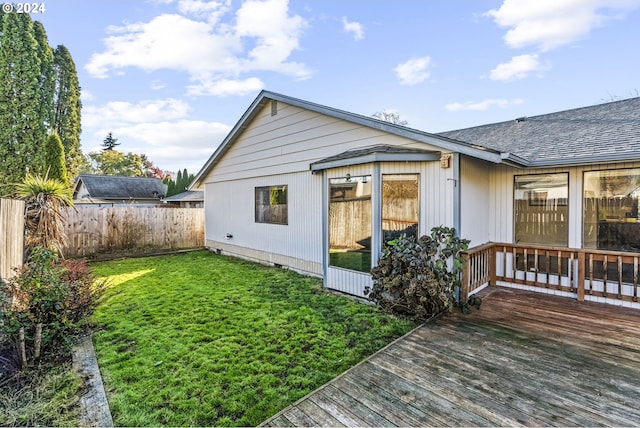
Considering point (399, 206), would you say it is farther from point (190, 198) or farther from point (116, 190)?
point (116, 190)

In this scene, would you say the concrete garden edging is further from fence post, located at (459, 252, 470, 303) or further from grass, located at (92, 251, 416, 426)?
fence post, located at (459, 252, 470, 303)

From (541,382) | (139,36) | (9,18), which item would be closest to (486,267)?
(541,382)

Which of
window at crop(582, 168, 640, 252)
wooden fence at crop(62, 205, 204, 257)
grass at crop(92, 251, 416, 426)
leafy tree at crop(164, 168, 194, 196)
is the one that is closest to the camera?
grass at crop(92, 251, 416, 426)

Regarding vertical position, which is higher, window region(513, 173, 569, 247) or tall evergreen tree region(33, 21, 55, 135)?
tall evergreen tree region(33, 21, 55, 135)

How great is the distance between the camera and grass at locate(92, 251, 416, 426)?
261 cm

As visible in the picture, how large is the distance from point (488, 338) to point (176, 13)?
994 cm

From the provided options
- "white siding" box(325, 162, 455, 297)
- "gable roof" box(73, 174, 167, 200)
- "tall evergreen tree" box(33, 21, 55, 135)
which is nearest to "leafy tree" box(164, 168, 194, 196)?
"gable roof" box(73, 174, 167, 200)

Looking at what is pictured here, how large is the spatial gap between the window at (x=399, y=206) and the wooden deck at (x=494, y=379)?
4.94 feet

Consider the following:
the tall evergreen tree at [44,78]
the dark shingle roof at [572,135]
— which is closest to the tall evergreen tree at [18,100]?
the tall evergreen tree at [44,78]

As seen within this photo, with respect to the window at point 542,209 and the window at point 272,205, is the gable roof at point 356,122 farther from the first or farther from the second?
the window at point 272,205

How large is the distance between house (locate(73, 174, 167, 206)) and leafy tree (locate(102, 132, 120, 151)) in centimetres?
2925

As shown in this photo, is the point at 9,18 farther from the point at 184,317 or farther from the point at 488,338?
the point at 488,338

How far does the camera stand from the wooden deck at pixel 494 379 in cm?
233

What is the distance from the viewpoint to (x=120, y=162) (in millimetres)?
40969
